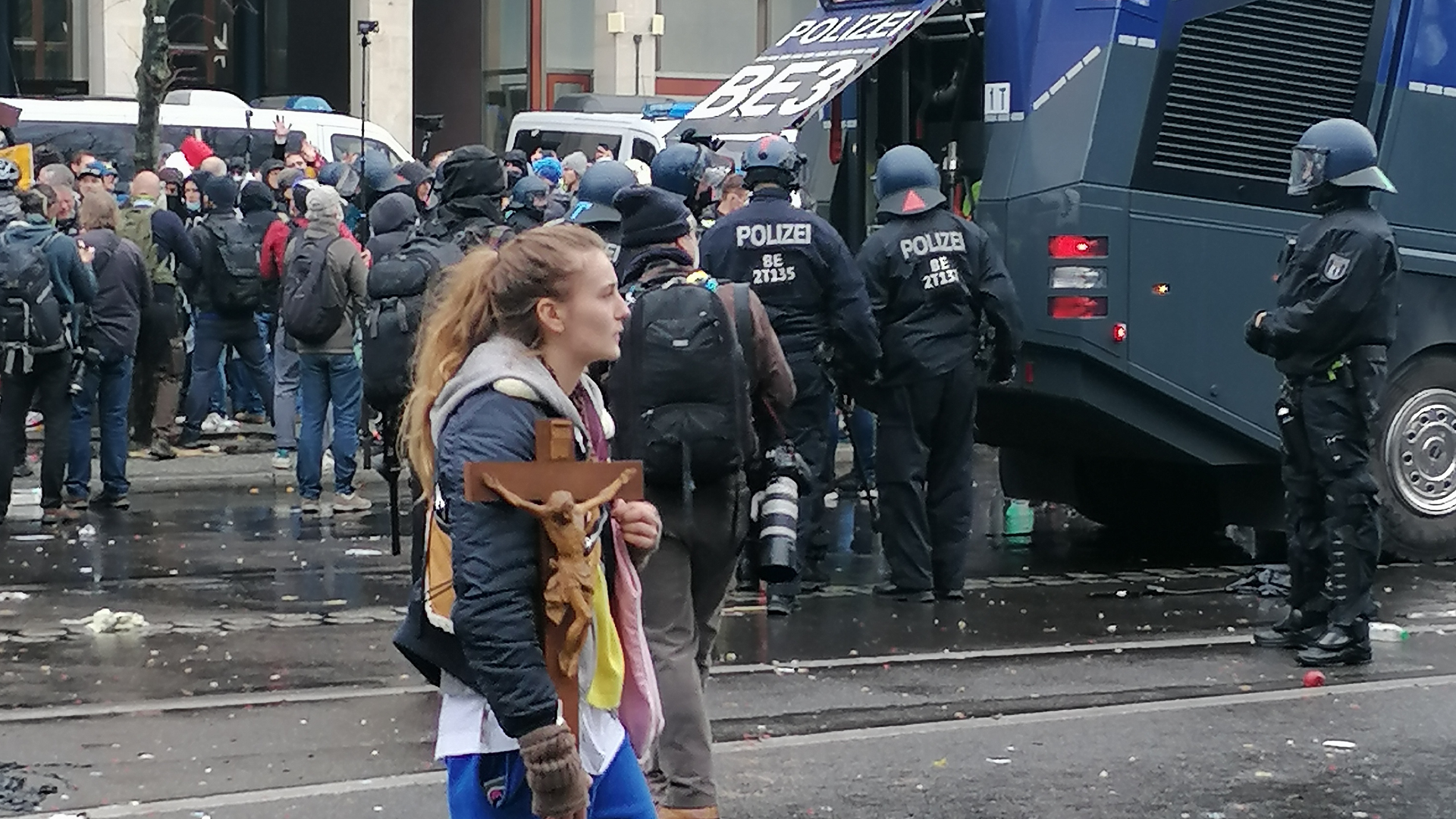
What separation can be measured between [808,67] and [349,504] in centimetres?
382

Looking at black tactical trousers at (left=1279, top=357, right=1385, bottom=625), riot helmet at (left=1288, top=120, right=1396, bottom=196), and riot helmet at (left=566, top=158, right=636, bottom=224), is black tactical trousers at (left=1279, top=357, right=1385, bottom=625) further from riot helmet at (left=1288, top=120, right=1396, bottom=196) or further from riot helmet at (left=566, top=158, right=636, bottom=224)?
riot helmet at (left=566, top=158, right=636, bottom=224)

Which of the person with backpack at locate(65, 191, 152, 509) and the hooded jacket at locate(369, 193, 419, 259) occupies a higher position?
the hooded jacket at locate(369, 193, 419, 259)

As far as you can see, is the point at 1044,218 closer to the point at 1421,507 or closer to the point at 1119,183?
the point at 1119,183

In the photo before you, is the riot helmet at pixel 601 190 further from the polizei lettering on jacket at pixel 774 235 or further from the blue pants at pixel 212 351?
the blue pants at pixel 212 351

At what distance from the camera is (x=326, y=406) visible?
1341 centimetres

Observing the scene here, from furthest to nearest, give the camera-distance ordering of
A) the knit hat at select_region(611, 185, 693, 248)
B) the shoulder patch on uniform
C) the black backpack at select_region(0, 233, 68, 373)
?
1. the black backpack at select_region(0, 233, 68, 373)
2. the shoulder patch on uniform
3. the knit hat at select_region(611, 185, 693, 248)

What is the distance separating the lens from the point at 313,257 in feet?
42.4

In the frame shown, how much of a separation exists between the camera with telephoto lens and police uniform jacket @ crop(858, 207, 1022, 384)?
3309 millimetres

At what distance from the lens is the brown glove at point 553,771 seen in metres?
4.01

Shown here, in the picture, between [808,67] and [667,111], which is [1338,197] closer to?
[808,67]

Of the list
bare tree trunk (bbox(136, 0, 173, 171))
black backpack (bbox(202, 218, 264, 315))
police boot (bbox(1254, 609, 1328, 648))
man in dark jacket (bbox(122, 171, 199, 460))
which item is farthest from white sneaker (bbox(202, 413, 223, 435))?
police boot (bbox(1254, 609, 1328, 648))

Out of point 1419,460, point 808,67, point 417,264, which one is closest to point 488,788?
point 417,264

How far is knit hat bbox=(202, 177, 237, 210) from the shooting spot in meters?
15.8

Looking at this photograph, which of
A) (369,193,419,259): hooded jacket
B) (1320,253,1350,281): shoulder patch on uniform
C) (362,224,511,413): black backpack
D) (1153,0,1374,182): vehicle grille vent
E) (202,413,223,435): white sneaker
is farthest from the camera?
(202,413,223,435): white sneaker
